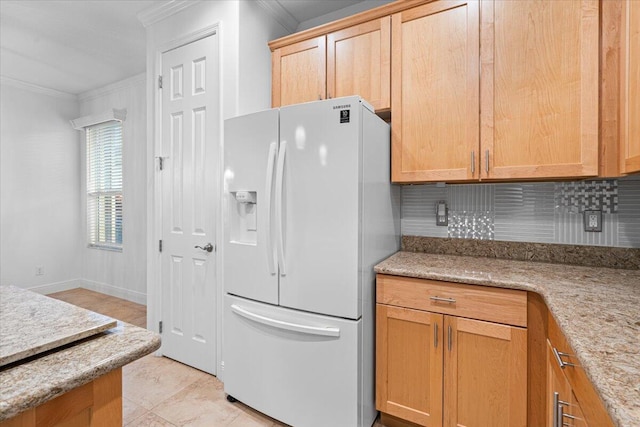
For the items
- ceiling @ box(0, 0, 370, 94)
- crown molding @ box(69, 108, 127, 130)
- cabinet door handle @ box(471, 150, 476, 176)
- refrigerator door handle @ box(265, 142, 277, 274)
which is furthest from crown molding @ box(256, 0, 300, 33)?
crown molding @ box(69, 108, 127, 130)

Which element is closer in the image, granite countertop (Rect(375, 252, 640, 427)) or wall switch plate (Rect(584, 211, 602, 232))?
granite countertop (Rect(375, 252, 640, 427))

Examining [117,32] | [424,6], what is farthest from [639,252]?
[117,32]

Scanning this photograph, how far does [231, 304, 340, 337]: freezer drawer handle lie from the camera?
159 centimetres

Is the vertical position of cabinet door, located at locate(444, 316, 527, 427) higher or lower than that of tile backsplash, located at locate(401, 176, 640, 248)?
lower

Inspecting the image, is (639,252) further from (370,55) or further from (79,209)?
(79,209)

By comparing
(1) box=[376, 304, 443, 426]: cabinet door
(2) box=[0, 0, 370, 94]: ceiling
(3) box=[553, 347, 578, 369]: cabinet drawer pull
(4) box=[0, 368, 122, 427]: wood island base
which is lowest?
(1) box=[376, 304, 443, 426]: cabinet door

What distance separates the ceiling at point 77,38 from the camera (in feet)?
8.11

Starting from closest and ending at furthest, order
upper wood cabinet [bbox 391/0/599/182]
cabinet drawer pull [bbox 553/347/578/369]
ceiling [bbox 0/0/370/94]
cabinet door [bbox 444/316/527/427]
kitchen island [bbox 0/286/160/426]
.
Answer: kitchen island [bbox 0/286/160/426], cabinet drawer pull [bbox 553/347/578/369], cabinet door [bbox 444/316/527/427], upper wood cabinet [bbox 391/0/599/182], ceiling [bbox 0/0/370/94]

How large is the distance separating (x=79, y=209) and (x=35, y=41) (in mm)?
2340

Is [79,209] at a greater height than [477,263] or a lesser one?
greater

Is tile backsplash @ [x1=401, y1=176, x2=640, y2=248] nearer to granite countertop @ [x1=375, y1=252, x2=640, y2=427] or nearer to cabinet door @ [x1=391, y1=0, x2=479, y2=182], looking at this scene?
granite countertop @ [x1=375, y1=252, x2=640, y2=427]

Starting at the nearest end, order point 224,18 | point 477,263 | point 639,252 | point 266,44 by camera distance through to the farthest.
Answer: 1. point 639,252
2. point 477,263
3. point 224,18
4. point 266,44

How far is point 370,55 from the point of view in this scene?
6.42ft

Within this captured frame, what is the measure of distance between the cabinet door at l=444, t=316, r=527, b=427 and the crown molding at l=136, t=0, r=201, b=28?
2.76m
